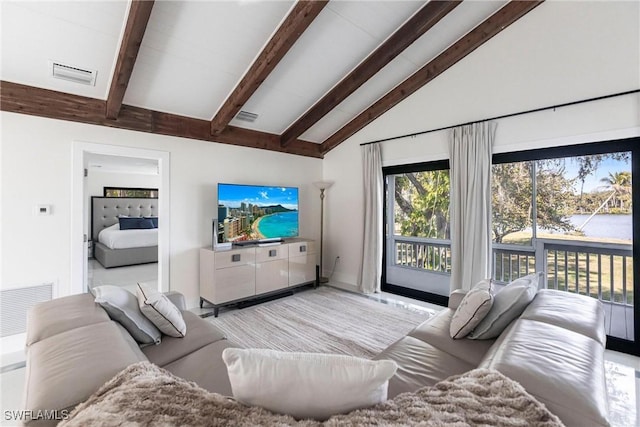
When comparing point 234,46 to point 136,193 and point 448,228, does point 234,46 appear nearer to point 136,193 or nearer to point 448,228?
point 448,228

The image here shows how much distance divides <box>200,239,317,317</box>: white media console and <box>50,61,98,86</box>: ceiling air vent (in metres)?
2.11

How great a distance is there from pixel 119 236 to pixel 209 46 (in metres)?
4.75

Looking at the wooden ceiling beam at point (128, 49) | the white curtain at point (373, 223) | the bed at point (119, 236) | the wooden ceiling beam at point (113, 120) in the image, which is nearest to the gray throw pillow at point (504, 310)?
→ the white curtain at point (373, 223)

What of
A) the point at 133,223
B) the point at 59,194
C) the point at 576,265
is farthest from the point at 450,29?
the point at 133,223

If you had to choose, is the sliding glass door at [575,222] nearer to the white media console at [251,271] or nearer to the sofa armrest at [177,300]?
the white media console at [251,271]

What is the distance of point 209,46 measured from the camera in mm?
2729

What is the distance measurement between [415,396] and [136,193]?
335 inches

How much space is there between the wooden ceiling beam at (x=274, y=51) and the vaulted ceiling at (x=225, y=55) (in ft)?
0.03

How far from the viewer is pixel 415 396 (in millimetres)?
911

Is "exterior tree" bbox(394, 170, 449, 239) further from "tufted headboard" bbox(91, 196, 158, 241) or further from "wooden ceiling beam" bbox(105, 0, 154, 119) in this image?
"tufted headboard" bbox(91, 196, 158, 241)

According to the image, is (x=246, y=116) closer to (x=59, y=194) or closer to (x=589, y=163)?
(x=59, y=194)

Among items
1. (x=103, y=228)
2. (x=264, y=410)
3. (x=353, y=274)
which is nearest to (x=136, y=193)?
(x=103, y=228)

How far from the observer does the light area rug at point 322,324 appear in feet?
8.91

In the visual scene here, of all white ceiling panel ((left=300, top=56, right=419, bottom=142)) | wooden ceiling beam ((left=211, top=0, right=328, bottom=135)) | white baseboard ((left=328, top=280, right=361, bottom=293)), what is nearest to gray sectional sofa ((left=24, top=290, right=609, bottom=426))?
wooden ceiling beam ((left=211, top=0, right=328, bottom=135))
